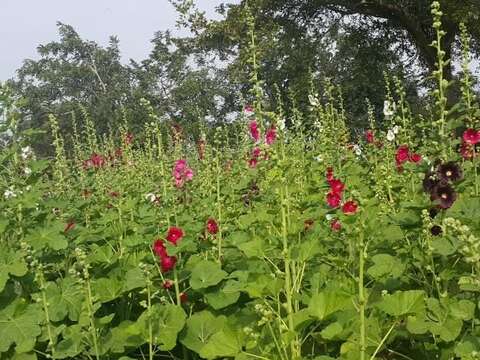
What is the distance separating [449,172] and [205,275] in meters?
1.28

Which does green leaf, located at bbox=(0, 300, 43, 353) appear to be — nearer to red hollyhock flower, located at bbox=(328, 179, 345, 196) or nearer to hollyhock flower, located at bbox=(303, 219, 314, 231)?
hollyhock flower, located at bbox=(303, 219, 314, 231)

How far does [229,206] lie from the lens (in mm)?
4258

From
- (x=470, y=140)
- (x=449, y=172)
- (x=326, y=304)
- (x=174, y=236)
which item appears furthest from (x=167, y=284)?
(x=470, y=140)

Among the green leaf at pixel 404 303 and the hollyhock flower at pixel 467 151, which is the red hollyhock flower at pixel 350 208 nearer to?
the green leaf at pixel 404 303

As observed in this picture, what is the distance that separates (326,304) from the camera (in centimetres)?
239

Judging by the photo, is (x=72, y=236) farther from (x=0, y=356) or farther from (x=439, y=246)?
(x=439, y=246)

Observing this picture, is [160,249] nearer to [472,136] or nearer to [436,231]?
[436,231]

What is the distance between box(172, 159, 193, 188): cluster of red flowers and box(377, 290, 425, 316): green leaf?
2.72 m

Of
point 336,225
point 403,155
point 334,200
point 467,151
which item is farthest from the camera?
point 403,155

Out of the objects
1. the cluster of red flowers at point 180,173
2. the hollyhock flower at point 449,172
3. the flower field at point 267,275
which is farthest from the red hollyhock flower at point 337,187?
the cluster of red flowers at point 180,173

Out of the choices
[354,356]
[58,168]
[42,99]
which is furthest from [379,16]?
[42,99]

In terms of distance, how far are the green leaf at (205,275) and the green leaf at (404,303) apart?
864 mm

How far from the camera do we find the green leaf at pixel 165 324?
104 inches

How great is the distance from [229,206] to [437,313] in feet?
6.85
